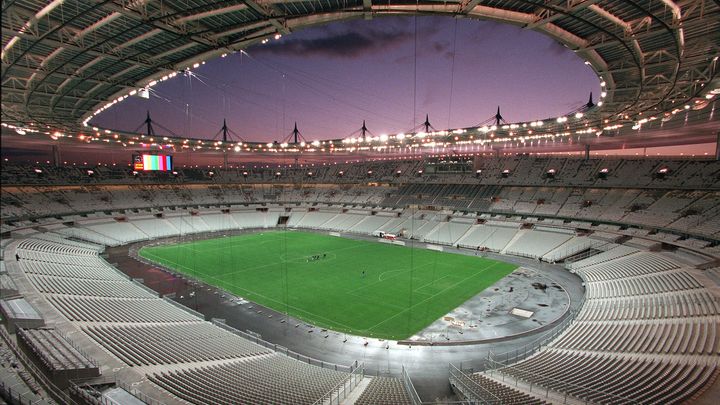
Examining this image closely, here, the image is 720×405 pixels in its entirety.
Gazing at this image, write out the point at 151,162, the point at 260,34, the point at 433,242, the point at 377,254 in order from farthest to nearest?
the point at 433,242
the point at 151,162
the point at 377,254
the point at 260,34

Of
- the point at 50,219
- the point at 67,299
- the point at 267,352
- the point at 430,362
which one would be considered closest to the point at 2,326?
the point at 67,299

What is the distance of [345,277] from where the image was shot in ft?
99.3

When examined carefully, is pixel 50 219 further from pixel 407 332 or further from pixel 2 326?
pixel 407 332

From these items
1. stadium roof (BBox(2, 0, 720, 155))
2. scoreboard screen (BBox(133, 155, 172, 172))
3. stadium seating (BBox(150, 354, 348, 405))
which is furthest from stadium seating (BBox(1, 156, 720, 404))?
stadium roof (BBox(2, 0, 720, 155))

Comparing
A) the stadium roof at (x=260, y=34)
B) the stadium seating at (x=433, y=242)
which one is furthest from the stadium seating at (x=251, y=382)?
the stadium roof at (x=260, y=34)

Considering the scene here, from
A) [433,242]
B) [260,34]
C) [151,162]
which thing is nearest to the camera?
[260,34]

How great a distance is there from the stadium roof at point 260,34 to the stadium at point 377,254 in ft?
0.38

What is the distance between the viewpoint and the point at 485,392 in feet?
42.6

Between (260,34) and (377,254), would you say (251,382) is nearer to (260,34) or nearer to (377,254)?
(260,34)

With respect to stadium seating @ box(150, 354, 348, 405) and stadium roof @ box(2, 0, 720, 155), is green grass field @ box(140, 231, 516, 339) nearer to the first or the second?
stadium seating @ box(150, 354, 348, 405)

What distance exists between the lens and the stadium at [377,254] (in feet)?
39.6

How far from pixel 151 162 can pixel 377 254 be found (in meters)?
26.8

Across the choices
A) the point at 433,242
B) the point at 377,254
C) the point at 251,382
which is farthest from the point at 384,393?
the point at 433,242

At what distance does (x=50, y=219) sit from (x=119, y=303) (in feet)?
105
